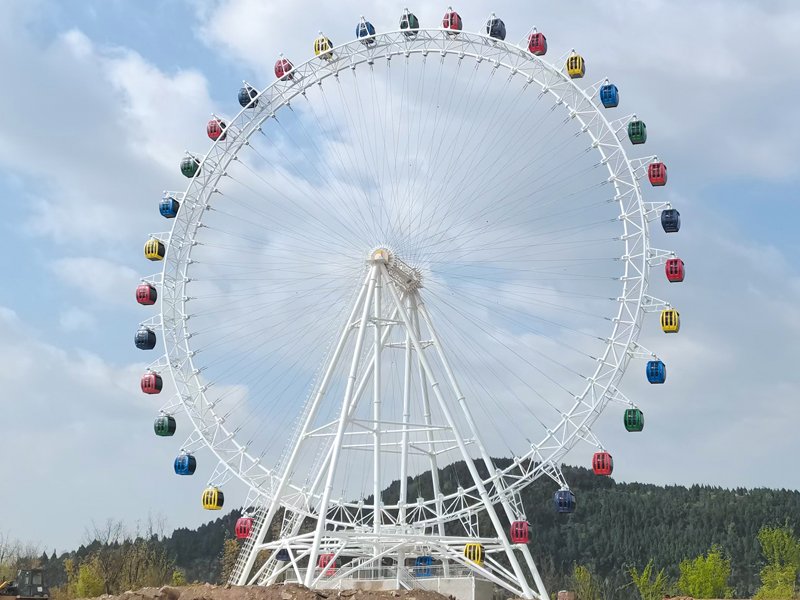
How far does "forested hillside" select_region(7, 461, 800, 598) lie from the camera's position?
4079 inches

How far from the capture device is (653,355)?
39844 millimetres

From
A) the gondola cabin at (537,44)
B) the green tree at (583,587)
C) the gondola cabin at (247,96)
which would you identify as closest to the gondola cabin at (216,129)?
the gondola cabin at (247,96)

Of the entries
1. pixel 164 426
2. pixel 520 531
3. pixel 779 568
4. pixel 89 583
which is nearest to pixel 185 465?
pixel 164 426

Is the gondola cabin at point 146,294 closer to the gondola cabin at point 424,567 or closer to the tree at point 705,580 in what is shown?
the gondola cabin at point 424,567

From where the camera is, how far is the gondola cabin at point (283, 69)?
4657 centimetres

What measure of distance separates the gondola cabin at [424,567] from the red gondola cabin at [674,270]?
611 inches

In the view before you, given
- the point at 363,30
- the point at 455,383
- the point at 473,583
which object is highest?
the point at 363,30

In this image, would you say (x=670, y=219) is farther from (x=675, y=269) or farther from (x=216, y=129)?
(x=216, y=129)

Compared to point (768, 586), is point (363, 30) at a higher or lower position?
higher

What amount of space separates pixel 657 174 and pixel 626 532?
259 ft

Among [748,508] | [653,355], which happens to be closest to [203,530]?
[748,508]

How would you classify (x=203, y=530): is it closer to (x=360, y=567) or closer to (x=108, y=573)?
(x=108, y=573)

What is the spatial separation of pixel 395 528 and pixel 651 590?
41.6 meters

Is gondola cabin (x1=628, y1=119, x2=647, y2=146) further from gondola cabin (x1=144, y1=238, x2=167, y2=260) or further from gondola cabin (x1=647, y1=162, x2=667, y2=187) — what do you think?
gondola cabin (x1=144, y1=238, x2=167, y2=260)
